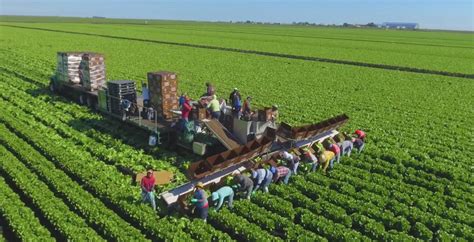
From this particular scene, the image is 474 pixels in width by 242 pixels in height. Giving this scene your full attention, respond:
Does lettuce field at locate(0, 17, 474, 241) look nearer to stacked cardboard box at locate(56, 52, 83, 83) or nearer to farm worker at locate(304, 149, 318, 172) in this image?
farm worker at locate(304, 149, 318, 172)

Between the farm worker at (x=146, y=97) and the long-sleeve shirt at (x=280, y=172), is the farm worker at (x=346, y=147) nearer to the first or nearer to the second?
the long-sleeve shirt at (x=280, y=172)

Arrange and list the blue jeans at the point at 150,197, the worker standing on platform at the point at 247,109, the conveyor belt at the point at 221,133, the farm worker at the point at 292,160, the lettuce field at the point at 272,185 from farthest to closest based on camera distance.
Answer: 1. the worker standing on platform at the point at 247,109
2. the conveyor belt at the point at 221,133
3. the farm worker at the point at 292,160
4. the blue jeans at the point at 150,197
5. the lettuce field at the point at 272,185

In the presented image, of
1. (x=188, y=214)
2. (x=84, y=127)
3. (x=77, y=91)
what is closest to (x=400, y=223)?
(x=188, y=214)

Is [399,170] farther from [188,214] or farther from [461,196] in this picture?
[188,214]

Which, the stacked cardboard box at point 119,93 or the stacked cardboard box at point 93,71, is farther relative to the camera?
the stacked cardboard box at point 93,71

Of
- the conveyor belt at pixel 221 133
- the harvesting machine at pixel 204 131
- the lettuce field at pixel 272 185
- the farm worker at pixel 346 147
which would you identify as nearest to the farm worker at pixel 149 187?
the lettuce field at pixel 272 185

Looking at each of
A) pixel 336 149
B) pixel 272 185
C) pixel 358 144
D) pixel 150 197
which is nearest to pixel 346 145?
pixel 336 149

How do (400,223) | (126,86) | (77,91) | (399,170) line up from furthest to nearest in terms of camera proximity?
(77,91)
(126,86)
(399,170)
(400,223)
